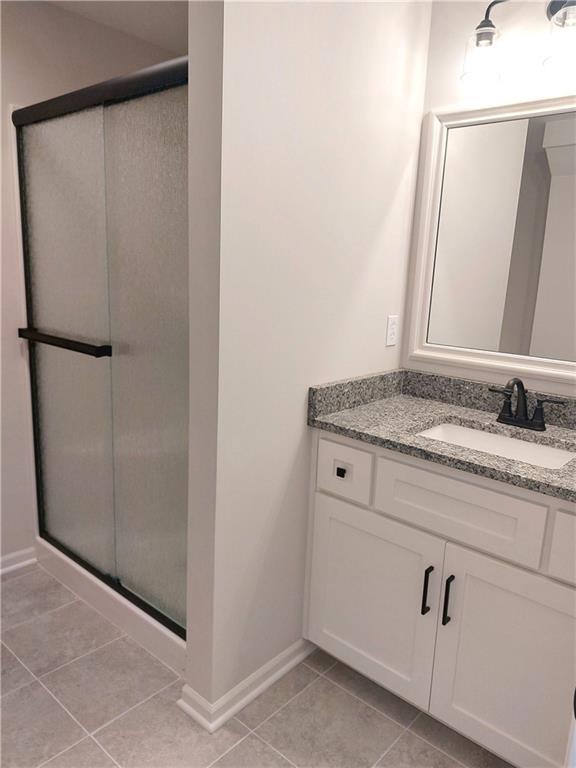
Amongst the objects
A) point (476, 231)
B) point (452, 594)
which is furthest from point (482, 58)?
point (452, 594)

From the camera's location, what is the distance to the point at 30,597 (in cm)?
217

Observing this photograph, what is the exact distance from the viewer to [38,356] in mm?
2252

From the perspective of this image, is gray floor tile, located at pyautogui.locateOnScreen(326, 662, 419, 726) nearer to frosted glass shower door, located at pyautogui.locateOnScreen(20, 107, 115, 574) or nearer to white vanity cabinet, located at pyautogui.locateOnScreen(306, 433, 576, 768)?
white vanity cabinet, located at pyautogui.locateOnScreen(306, 433, 576, 768)

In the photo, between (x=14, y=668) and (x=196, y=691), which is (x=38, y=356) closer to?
(x=14, y=668)

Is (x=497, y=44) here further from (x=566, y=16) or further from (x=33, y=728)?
(x=33, y=728)

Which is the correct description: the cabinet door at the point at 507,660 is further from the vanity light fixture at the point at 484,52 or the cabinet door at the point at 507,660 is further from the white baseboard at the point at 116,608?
the vanity light fixture at the point at 484,52

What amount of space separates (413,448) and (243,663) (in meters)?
0.84

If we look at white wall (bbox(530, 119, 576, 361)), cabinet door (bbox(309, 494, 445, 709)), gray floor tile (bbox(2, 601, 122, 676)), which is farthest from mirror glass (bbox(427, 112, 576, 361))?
gray floor tile (bbox(2, 601, 122, 676))

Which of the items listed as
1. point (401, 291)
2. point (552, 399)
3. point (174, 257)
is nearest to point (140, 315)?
point (174, 257)

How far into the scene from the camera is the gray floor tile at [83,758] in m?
1.46

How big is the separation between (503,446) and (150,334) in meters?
1.14

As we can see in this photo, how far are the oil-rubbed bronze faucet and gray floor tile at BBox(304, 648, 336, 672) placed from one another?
0.99 meters

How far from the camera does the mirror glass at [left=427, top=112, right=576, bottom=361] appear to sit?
1.70 m

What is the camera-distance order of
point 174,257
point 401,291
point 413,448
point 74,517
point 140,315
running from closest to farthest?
point 413,448, point 174,257, point 140,315, point 401,291, point 74,517
